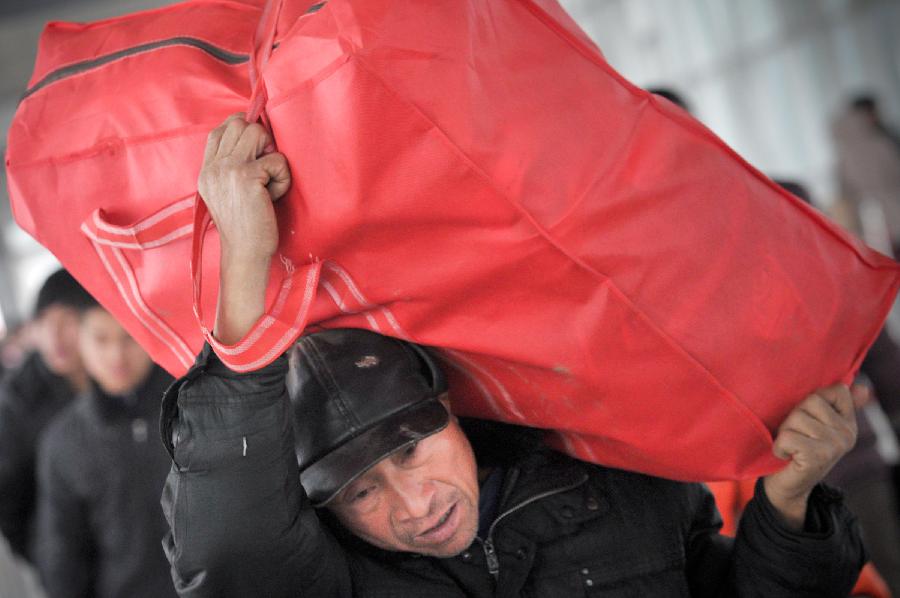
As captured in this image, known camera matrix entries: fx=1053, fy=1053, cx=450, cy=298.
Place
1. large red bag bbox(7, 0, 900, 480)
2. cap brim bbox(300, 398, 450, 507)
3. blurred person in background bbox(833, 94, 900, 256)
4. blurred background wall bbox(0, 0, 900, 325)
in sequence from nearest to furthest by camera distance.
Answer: large red bag bbox(7, 0, 900, 480), cap brim bbox(300, 398, 450, 507), blurred person in background bbox(833, 94, 900, 256), blurred background wall bbox(0, 0, 900, 325)

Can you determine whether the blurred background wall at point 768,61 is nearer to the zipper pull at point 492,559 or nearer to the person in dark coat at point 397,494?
the person in dark coat at point 397,494

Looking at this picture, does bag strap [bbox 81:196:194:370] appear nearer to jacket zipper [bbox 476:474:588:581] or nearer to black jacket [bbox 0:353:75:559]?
jacket zipper [bbox 476:474:588:581]

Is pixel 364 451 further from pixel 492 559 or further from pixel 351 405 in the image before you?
pixel 492 559

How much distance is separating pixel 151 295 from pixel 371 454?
399 mm

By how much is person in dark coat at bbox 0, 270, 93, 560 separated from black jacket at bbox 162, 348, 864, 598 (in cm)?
196

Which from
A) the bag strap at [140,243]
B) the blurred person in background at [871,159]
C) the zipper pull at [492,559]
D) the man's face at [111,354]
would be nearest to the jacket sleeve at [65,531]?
the man's face at [111,354]

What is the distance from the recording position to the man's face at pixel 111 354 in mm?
2902

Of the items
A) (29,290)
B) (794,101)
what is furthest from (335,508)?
(29,290)

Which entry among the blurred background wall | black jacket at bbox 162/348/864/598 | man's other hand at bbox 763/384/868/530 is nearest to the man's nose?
black jacket at bbox 162/348/864/598

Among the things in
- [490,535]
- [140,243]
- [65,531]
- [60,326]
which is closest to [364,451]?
[490,535]

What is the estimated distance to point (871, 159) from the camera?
5445 mm

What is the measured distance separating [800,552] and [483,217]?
0.73 metres

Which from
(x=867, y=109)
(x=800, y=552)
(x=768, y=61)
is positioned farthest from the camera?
(x=768, y=61)

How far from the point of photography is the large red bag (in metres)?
1.21
